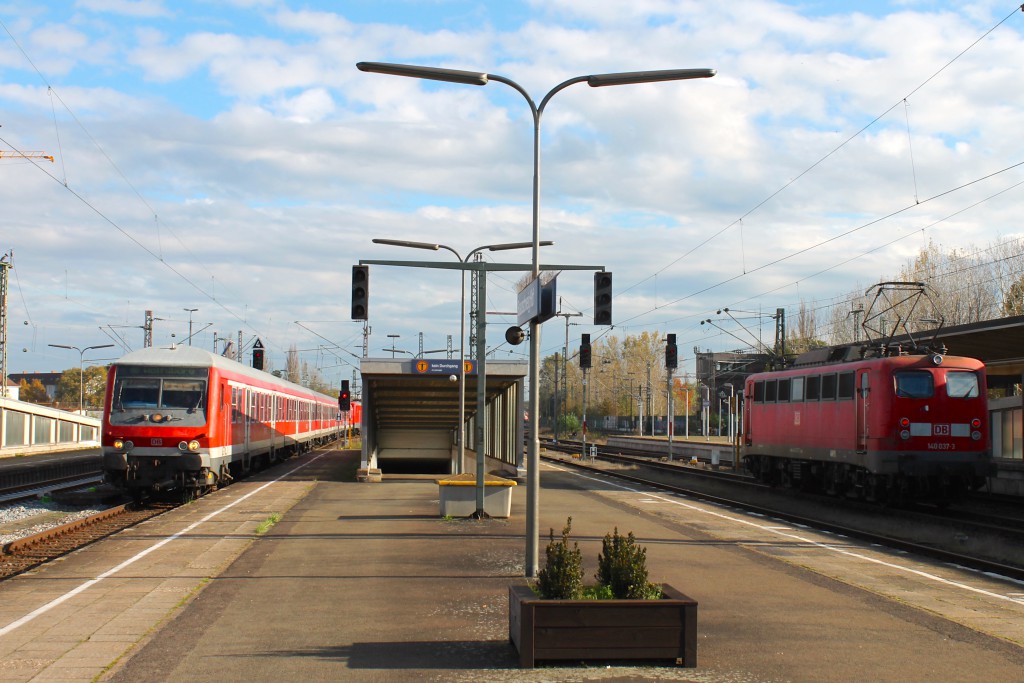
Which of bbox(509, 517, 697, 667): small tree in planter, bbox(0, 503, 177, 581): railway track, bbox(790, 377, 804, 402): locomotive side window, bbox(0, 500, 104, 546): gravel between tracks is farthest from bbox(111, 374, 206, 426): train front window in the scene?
bbox(509, 517, 697, 667): small tree in planter

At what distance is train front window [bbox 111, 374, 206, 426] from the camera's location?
21.6 metres

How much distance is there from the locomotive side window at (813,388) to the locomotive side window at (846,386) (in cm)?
129

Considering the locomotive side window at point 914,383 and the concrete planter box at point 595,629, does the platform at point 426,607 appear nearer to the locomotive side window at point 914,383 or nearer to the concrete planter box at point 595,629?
the concrete planter box at point 595,629

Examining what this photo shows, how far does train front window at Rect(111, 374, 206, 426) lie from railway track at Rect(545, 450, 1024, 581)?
486 inches

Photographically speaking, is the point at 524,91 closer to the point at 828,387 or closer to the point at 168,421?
the point at 168,421

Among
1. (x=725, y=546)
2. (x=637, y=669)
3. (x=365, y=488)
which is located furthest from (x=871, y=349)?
(x=637, y=669)

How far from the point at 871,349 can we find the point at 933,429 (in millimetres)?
3548

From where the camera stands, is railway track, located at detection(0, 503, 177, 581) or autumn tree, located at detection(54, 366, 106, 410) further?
autumn tree, located at detection(54, 366, 106, 410)

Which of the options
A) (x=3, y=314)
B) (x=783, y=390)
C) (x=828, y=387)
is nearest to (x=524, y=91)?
(x=828, y=387)

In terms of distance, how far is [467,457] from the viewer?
3759cm

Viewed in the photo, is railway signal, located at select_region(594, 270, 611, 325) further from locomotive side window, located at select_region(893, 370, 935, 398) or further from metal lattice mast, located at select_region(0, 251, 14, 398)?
→ metal lattice mast, located at select_region(0, 251, 14, 398)

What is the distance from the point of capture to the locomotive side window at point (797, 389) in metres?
26.2

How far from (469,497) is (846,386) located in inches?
394

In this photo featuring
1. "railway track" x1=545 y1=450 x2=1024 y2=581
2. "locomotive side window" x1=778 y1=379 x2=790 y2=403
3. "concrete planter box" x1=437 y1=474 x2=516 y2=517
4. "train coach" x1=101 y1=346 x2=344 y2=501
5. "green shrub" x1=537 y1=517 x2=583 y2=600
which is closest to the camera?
"green shrub" x1=537 y1=517 x2=583 y2=600
